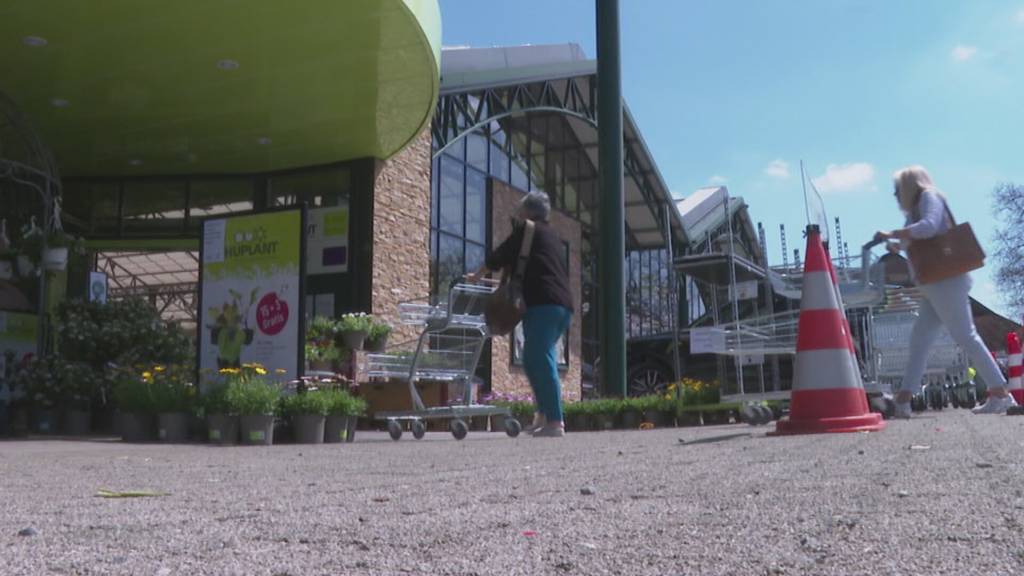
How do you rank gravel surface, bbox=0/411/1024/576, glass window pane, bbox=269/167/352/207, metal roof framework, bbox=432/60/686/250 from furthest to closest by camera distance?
metal roof framework, bbox=432/60/686/250 < glass window pane, bbox=269/167/352/207 < gravel surface, bbox=0/411/1024/576

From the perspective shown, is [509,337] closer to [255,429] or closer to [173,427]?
[173,427]

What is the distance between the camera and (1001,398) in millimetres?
7711

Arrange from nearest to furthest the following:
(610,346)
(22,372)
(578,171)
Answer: (22,372)
(610,346)
(578,171)

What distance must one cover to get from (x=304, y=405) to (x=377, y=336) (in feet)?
16.3

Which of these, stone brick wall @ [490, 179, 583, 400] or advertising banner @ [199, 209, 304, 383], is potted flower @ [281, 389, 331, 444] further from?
stone brick wall @ [490, 179, 583, 400]

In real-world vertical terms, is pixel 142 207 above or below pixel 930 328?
above

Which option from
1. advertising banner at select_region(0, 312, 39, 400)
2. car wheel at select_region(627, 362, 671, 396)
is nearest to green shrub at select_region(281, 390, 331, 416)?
advertising banner at select_region(0, 312, 39, 400)

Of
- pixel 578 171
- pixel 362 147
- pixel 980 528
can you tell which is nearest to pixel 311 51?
pixel 362 147

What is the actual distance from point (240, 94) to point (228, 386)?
5.71 m

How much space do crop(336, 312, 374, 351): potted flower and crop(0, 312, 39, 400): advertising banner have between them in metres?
3.70

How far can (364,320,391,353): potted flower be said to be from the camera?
13.4 m

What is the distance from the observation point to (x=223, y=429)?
8.26 m

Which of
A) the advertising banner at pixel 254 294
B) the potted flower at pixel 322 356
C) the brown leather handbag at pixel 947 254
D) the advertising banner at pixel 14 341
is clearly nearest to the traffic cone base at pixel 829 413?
the brown leather handbag at pixel 947 254

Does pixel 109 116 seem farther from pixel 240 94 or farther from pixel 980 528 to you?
pixel 980 528
